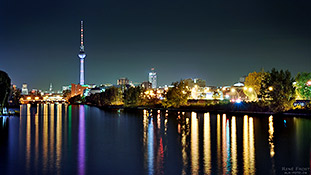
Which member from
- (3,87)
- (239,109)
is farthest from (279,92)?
(3,87)

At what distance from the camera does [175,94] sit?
10181 centimetres

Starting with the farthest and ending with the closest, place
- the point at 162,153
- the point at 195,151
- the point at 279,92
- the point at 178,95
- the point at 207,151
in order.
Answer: the point at 178,95 < the point at 279,92 < the point at 195,151 < the point at 207,151 < the point at 162,153

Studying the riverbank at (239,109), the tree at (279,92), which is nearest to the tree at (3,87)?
the riverbank at (239,109)

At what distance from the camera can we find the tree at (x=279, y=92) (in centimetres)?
7025

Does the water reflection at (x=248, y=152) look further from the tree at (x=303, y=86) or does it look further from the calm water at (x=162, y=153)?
the tree at (x=303, y=86)

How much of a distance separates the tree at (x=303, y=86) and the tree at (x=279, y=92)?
11195 mm

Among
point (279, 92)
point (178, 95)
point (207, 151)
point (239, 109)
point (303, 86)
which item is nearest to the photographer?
point (207, 151)

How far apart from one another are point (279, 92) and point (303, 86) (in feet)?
53.9

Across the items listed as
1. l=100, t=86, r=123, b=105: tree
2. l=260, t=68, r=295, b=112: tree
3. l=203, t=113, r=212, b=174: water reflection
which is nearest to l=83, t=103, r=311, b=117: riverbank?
l=260, t=68, r=295, b=112: tree

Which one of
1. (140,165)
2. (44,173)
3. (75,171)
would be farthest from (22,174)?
(140,165)

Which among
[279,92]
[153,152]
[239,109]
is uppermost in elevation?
[279,92]

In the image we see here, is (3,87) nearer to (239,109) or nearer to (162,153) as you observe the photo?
(162,153)

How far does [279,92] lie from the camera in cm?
7044

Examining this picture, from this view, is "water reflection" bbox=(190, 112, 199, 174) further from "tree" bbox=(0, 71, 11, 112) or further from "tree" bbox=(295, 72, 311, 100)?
"tree" bbox=(295, 72, 311, 100)
